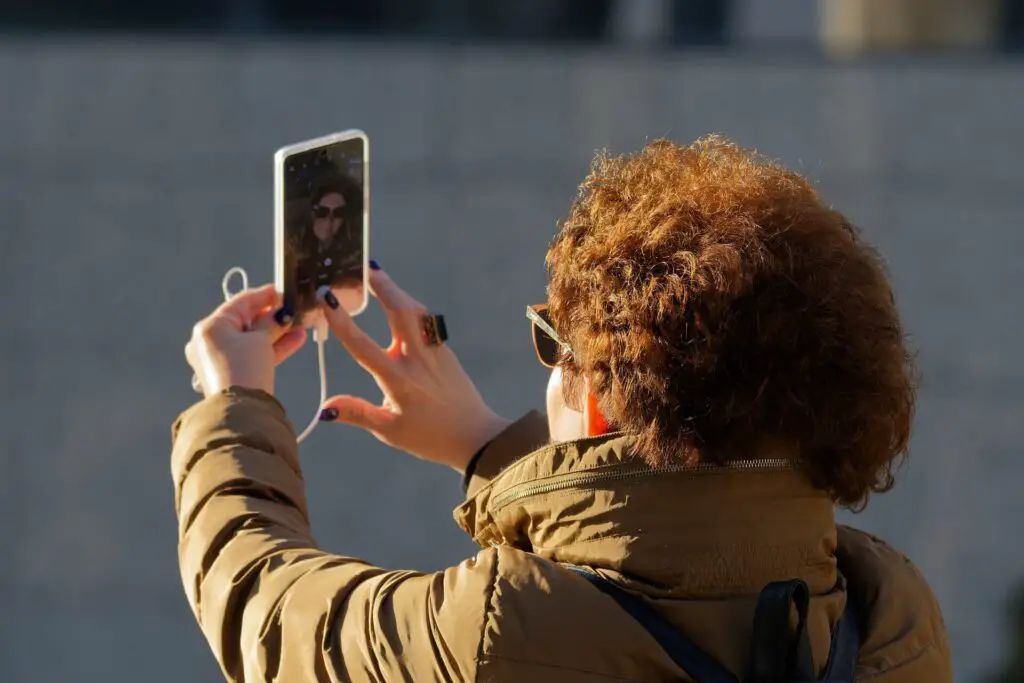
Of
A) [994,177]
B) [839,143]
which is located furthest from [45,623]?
[994,177]

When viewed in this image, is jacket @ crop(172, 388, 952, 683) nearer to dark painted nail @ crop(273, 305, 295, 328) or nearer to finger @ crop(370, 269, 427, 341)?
dark painted nail @ crop(273, 305, 295, 328)

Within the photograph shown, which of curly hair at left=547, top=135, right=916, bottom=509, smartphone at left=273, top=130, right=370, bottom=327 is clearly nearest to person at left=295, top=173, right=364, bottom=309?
smartphone at left=273, top=130, right=370, bottom=327

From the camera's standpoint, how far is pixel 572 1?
6730 mm

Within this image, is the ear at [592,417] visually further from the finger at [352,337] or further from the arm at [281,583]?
the finger at [352,337]

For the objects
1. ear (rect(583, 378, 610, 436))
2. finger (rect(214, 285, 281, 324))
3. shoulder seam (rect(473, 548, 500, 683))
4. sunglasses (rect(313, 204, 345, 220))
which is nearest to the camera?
shoulder seam (rect(473, 548, 500, 683))

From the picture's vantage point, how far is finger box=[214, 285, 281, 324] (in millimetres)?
1941

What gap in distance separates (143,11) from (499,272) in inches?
84.8

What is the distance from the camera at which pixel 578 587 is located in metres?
1.35

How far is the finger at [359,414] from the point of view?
82.0 inches

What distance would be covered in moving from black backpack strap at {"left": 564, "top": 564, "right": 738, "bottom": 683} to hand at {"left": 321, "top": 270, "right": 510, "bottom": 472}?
31.1 inches

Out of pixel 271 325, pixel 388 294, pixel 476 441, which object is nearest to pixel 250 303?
pixel 271 325

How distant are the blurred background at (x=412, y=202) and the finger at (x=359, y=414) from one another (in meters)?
4.58

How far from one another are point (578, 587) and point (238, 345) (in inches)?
27.7

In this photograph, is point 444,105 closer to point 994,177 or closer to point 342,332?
point 994,177
